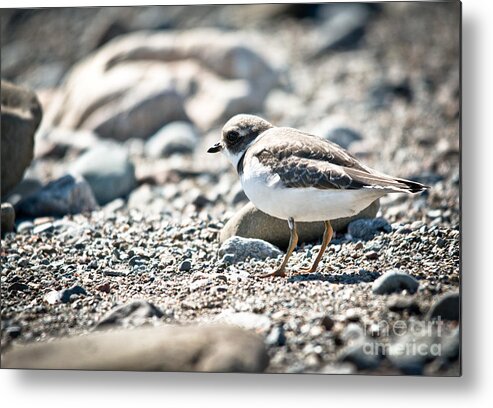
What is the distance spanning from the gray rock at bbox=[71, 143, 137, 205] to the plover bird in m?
3.27

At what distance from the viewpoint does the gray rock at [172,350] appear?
564 cm

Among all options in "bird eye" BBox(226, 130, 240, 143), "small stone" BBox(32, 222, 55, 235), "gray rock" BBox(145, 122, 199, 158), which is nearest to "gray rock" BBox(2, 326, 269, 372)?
"bird eye" BBox(226, 130, 240, 143)

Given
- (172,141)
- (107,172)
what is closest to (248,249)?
(107,172)

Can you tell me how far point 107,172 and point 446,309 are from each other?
5012 mm

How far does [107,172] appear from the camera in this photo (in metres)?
9.53

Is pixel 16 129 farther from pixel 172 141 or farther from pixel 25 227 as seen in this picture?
pixel 172 141

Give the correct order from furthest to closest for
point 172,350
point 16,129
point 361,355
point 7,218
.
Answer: point 16,129
point 7,218
point 361,355
point 172,350

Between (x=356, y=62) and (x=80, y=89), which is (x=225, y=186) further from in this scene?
(x=356, y=62)

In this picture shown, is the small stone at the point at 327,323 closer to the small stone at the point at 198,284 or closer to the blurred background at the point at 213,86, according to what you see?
the small stone at the point at 198,284

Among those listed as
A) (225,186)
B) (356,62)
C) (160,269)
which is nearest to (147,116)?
(225,186)

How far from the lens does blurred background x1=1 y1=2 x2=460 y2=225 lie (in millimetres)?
9906

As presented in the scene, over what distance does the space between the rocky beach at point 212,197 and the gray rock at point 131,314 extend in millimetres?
14

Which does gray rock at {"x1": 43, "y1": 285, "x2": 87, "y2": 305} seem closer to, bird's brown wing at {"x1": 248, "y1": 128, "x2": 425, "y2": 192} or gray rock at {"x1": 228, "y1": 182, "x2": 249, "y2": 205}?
bird's brown wing at {"x1": 248, "y1": 128, "x2": 425, "y2": 192}

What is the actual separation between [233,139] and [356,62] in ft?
22.6
